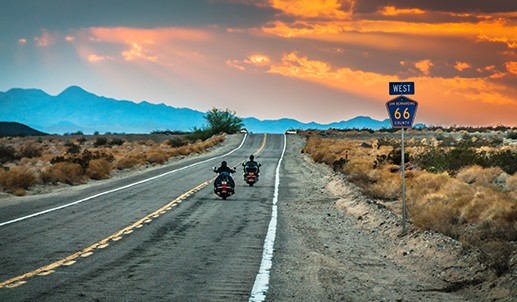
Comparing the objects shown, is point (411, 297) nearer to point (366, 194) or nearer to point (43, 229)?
point (43, 229)

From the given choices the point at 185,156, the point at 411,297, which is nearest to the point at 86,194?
the point at 411,297

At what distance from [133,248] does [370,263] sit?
4842mm

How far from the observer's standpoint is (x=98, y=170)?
33.2 metres

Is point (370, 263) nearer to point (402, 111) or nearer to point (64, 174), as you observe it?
point (402, 111)

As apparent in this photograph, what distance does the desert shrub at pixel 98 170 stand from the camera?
32438mm

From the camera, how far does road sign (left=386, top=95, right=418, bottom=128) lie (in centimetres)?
1380

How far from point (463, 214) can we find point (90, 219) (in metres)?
10.1

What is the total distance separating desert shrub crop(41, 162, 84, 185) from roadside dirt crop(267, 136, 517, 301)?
47.4 feet

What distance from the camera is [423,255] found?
11.8 m

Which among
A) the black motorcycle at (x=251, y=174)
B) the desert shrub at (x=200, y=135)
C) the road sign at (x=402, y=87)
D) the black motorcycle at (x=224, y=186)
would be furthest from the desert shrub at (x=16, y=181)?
the desert shrub at (x=200, y=135)

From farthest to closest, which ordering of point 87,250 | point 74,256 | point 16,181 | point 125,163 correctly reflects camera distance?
point 125,163
point 16,181
point 87,250
point 74,256

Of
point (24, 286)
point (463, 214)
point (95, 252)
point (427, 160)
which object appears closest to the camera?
point (24, 286)

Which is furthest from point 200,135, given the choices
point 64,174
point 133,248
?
point 133,248

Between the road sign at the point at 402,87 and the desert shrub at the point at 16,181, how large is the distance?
17.0 m
